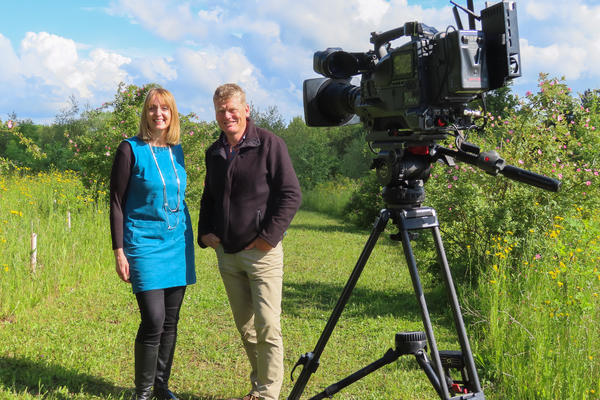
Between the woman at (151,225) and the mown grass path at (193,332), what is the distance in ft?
2.02

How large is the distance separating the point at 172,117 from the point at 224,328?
8.68 feet

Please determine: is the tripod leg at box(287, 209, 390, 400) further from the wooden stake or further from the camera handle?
the wooden stake

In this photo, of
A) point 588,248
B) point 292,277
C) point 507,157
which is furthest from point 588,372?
point 292,277

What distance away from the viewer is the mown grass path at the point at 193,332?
3.76 meters

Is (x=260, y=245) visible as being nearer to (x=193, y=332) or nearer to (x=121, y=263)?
(x=121, y=263)

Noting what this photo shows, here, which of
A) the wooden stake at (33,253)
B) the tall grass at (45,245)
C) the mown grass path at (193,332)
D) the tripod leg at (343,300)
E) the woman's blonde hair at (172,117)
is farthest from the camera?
the wooden stake at (33,253)

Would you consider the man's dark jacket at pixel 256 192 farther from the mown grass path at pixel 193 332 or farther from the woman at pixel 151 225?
the mown grass path at pixel 193 332

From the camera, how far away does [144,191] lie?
10.4ft

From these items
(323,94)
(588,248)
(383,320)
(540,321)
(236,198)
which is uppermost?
(323,94)

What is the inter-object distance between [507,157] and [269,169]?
11.6 feet

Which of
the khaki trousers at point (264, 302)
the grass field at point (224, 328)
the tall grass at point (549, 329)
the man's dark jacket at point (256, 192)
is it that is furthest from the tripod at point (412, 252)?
the grass field at point (224, 328)

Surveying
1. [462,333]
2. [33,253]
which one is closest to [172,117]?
[462,333]

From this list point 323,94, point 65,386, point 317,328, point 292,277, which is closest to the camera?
point 323,94

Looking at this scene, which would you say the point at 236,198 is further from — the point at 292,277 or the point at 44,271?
the point at 292,277
